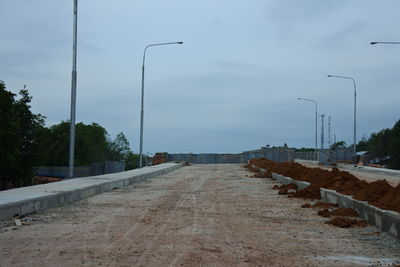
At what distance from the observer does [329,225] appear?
11.2 metres

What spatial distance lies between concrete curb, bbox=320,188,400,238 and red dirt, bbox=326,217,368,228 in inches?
9.2

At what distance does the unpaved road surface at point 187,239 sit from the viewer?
732cm

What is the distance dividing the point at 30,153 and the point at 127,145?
9192 centimetres

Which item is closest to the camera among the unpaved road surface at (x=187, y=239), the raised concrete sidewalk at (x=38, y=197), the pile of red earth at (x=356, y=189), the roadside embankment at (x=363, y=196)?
the unpaved road surface at (x=187, y=239)

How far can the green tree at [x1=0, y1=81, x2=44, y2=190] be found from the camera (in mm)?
44250

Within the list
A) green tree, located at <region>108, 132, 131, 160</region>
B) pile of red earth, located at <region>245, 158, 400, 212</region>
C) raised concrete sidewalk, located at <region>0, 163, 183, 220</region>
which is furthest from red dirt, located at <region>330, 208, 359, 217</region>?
green tree, located at <region>108, 132, 131, 160</region>

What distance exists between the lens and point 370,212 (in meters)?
11.1

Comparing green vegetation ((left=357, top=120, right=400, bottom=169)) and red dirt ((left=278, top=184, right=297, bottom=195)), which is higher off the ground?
green vegetation ((left=357, top=120, right=400, bottom=169))

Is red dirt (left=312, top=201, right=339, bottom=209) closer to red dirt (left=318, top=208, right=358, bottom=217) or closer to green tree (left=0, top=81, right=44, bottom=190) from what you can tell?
red dirt (left=318, top=208, right=358, bottom=217)

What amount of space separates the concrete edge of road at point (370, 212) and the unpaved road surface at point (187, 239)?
0.23m

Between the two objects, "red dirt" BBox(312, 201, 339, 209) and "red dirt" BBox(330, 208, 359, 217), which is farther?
"red dirt" BBox(312, 201, 339, 209)

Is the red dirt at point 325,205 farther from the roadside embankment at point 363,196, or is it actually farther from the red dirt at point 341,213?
the red dirt at point 341,213

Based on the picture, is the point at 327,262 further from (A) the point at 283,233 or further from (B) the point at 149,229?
(B) the point at 149,229

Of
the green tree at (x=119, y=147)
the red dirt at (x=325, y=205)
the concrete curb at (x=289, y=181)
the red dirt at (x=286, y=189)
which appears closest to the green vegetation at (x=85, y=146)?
the green tree at (x=119, y=147)
